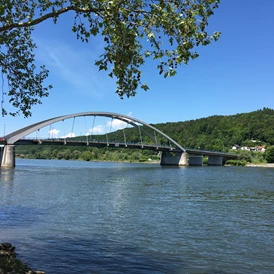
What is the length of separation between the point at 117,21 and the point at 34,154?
661 ft

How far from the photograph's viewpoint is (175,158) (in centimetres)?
10562

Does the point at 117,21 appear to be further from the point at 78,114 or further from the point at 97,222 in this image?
the point at 78,114

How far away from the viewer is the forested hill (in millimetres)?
160875

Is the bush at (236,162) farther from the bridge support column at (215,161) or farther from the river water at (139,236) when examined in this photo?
the river water at (139,236)

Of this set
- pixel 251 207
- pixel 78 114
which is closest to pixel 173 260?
pixel 251 207

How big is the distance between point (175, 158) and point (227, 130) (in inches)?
3099

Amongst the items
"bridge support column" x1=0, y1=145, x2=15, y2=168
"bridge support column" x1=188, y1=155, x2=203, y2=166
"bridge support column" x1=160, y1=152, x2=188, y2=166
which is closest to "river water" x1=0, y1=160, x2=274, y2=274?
"bridge support column" x1=0, y1=145, x2=15, y2=168

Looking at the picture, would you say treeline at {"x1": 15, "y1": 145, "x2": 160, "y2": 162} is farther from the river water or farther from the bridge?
the river water

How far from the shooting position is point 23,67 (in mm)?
9977

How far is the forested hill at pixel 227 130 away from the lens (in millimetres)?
160875

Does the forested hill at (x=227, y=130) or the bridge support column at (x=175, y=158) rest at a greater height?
the forested hill at (x=227, y=130)

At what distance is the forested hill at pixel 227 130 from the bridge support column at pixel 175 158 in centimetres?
4532

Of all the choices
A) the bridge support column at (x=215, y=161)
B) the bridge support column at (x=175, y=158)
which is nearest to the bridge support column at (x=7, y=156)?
the bridge support column at (x=175, y=158)

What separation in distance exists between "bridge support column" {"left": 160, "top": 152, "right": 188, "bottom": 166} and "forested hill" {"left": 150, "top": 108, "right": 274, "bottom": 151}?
4532cm
